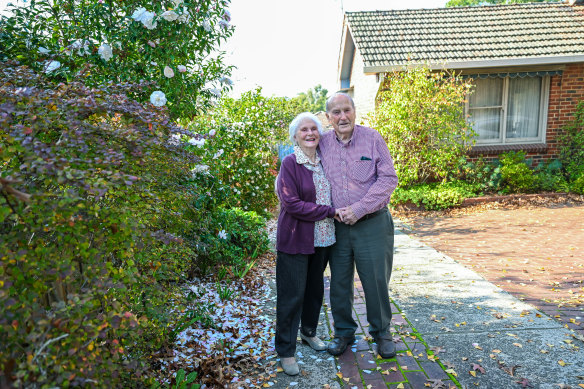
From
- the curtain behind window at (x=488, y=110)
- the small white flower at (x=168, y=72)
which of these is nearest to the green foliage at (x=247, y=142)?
the small white flower at (x=168, y=72)

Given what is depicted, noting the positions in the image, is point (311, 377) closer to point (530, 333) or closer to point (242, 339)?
point (242, 339)

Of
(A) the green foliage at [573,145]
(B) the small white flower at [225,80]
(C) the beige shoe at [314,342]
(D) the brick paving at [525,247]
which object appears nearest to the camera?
(C) the beige shoe at [314,342]

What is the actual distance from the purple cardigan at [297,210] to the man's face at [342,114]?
0.43 m

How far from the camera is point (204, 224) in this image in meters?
4.79

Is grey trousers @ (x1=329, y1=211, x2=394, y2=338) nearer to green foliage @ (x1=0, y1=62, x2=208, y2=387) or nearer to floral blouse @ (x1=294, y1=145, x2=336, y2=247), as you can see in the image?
floral blouse @ (x1=294, y1=145, x2=336, y2=247)

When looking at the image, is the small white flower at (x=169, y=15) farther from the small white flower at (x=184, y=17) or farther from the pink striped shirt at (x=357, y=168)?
the pink striped shirt at (x=357, y=168)

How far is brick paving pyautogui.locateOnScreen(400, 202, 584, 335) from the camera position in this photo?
4.37m

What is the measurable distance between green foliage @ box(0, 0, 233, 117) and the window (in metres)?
8.46

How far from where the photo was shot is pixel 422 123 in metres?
9.34

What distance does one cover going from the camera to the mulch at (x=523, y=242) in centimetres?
444

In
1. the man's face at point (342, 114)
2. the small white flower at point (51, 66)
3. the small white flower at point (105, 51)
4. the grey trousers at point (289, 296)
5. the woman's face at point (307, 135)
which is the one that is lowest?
the grey trousers at point (289, 296)

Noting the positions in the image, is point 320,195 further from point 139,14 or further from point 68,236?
point 139,14

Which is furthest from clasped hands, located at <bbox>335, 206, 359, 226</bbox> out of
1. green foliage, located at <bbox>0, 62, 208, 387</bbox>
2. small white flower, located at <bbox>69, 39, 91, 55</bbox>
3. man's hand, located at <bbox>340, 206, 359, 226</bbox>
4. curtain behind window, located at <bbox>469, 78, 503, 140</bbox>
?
curtain behind window, located at <bbox>469, 78, 503, 140</bbox>

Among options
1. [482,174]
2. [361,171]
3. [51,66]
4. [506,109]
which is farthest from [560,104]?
[51,66]
